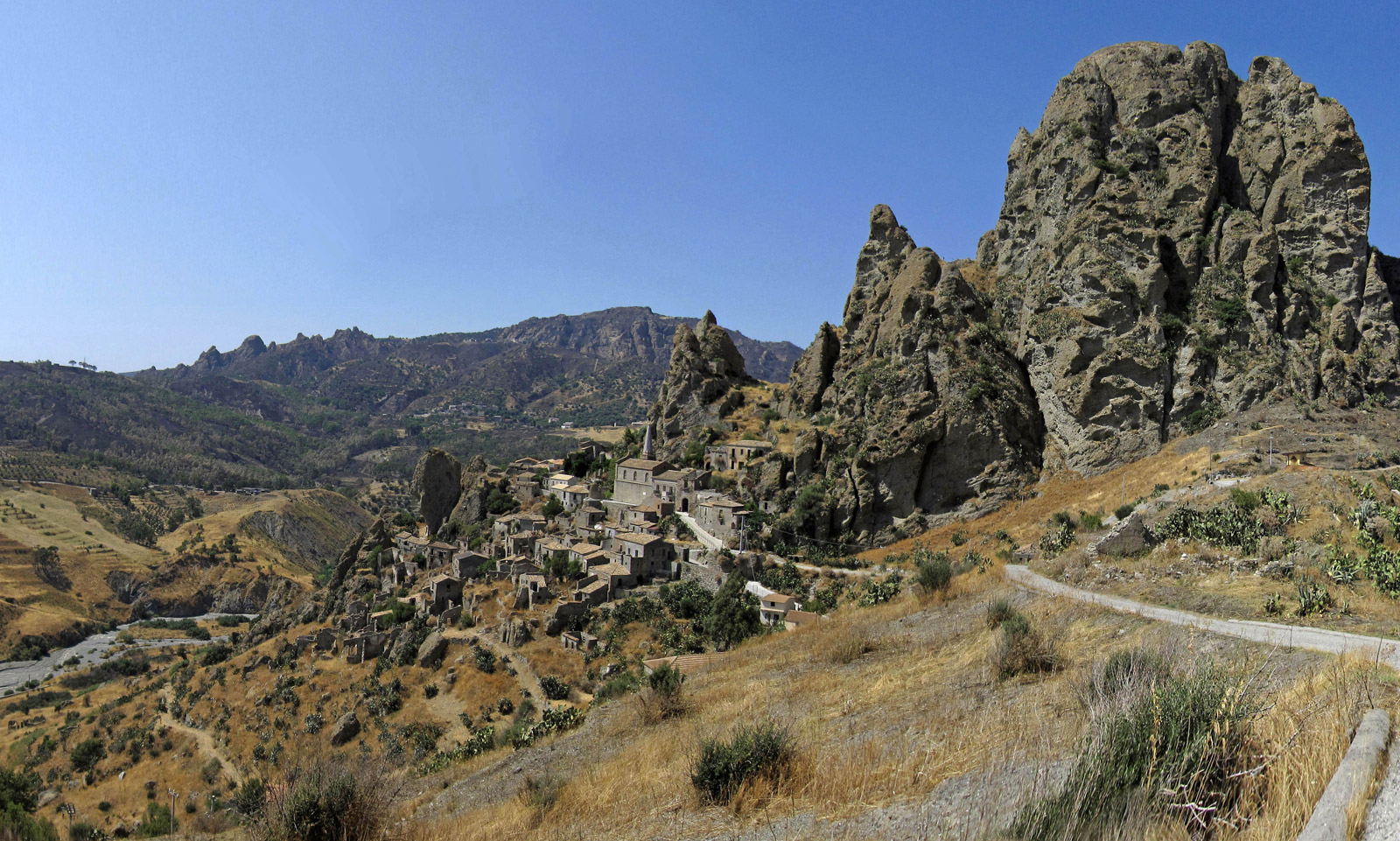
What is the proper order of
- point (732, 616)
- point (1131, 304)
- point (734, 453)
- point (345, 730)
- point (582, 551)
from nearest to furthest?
point (732, 616) < point (345, 730) < point (1131, 304) < point (582, 551) < point (734, 453)

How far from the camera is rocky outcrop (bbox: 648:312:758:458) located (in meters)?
56.2

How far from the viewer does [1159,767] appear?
4.61 m

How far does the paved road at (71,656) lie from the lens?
6606 cm

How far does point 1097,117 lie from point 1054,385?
17591 millimetres

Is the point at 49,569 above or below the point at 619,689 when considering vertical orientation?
below

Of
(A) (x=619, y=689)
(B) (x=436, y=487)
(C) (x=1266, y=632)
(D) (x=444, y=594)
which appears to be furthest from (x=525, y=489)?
(C) (x=1266, y=632)

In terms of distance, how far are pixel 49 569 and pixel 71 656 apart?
1083 inches

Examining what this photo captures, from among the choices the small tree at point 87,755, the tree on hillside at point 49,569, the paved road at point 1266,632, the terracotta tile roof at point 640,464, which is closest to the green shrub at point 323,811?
the paved road at point 1266,632

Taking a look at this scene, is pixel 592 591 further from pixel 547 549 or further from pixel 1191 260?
pixel 1191 260

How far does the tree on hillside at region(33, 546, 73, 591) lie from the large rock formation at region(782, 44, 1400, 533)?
10428cm

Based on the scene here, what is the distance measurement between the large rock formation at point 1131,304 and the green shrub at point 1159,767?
34.1 m

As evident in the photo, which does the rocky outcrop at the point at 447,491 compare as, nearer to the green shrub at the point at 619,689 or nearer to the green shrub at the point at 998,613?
the green shrub at the point at 619,689

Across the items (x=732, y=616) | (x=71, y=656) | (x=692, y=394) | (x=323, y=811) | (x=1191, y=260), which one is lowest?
(x=71, y=656)

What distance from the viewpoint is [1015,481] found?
37.9m
